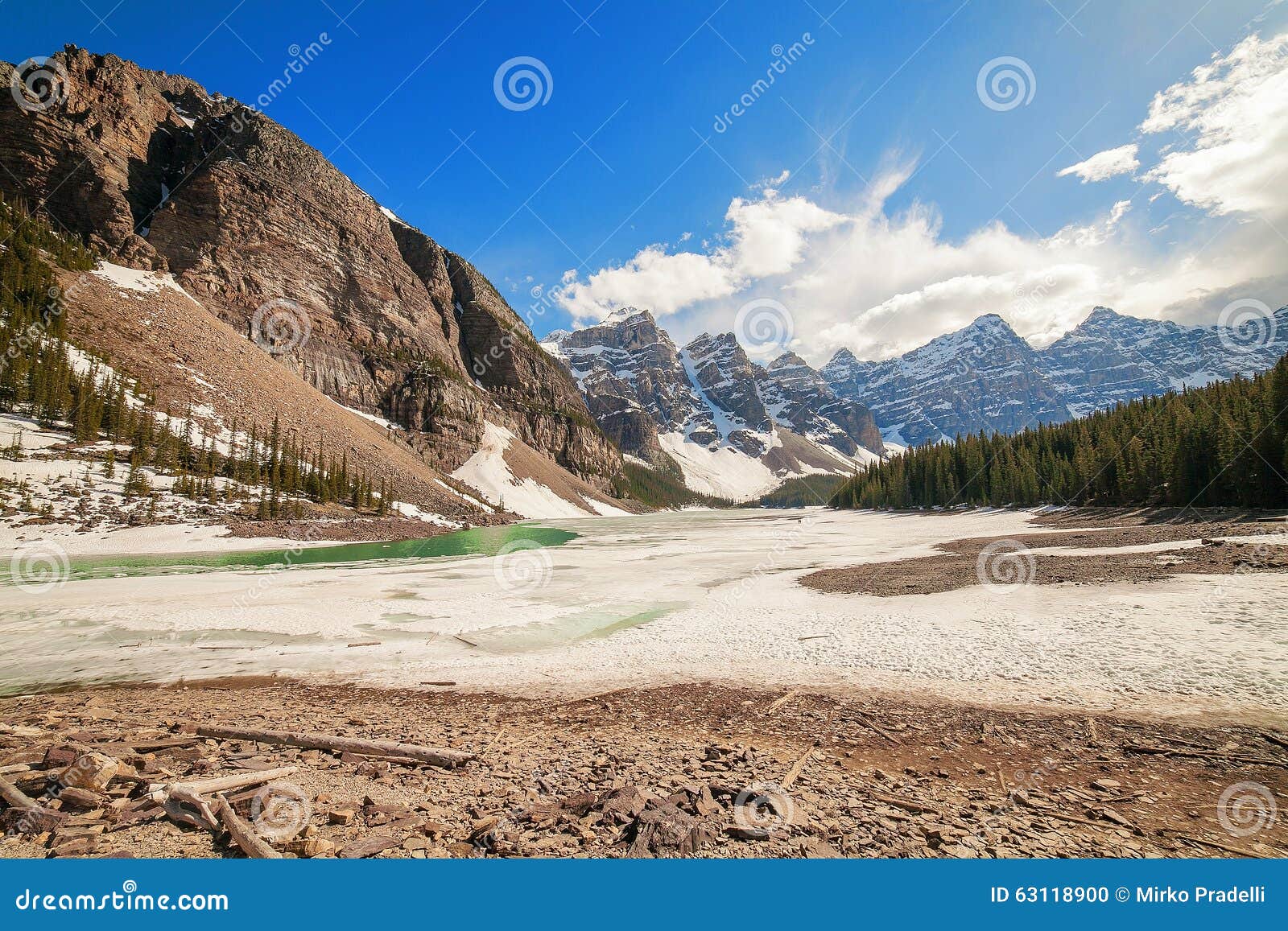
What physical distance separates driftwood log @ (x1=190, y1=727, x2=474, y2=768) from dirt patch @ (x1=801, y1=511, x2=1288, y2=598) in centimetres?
1619

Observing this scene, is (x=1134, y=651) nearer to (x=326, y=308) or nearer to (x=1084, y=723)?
(x=1084, y=723)

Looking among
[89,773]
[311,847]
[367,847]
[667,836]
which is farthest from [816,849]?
[89,773]

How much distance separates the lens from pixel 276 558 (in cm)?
3431

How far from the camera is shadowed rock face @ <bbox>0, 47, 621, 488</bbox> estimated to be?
86.6m

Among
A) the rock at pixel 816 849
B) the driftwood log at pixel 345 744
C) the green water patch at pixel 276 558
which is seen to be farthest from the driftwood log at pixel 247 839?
the green water patch at pixel 276 558

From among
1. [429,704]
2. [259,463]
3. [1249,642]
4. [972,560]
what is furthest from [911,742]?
[259,463]

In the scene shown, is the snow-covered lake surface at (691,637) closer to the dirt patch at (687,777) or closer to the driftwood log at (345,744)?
the dirt patch at (687,777)

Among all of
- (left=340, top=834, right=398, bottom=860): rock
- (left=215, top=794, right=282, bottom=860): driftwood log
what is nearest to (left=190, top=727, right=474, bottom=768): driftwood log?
(left=340, top=834, right=398, bottom=860): rock

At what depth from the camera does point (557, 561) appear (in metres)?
34.3

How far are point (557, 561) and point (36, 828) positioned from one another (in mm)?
29967

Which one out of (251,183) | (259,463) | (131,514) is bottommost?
(131,514)

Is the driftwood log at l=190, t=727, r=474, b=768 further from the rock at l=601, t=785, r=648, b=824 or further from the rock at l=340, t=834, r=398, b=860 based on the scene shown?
the rock at l=601, t=785, r=648, b=824

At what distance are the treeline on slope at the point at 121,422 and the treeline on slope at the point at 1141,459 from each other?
85.9 meters

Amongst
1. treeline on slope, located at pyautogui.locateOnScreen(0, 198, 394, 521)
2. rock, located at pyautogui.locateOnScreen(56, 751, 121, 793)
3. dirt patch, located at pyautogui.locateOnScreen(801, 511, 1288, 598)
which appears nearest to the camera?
rock, located at pyautogui.locateOnScreen(56, 751, 121, 793)
